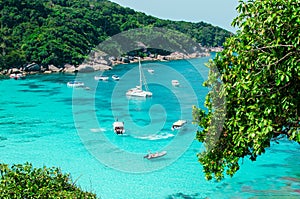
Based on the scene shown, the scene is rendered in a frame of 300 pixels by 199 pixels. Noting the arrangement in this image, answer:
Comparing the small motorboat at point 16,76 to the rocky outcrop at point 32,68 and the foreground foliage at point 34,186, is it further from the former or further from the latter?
the foreground foliage at point 34,186

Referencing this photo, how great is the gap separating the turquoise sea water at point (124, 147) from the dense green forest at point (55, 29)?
56.8 feet

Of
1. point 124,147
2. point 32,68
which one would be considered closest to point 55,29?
point 32,68

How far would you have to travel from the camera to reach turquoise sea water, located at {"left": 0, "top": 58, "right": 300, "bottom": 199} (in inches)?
722

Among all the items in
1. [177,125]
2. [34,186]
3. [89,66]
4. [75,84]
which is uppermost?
[89,66]

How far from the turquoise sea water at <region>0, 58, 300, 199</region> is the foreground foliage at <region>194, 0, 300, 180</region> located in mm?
10583

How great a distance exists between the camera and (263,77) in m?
6.71

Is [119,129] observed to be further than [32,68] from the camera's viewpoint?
No

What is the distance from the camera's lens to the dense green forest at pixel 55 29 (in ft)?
198

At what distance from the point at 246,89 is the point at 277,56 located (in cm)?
79

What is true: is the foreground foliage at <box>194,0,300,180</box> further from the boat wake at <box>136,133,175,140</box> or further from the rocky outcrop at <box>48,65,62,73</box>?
the rocky outcrop at <box>48,65,62,73</box>

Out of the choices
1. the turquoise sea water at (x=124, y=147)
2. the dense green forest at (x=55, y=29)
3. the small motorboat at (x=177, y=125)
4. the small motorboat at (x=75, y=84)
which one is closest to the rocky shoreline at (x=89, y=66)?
the dense green forest at (x=55, y=29)

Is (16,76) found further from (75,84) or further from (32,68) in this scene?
(75,84)

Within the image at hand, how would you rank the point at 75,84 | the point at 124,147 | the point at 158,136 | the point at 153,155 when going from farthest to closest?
1. the point at 75,84
2. the point at 158,136
3. the point at 124,147
4. the point at 153,155

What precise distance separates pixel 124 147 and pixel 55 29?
4621cm
